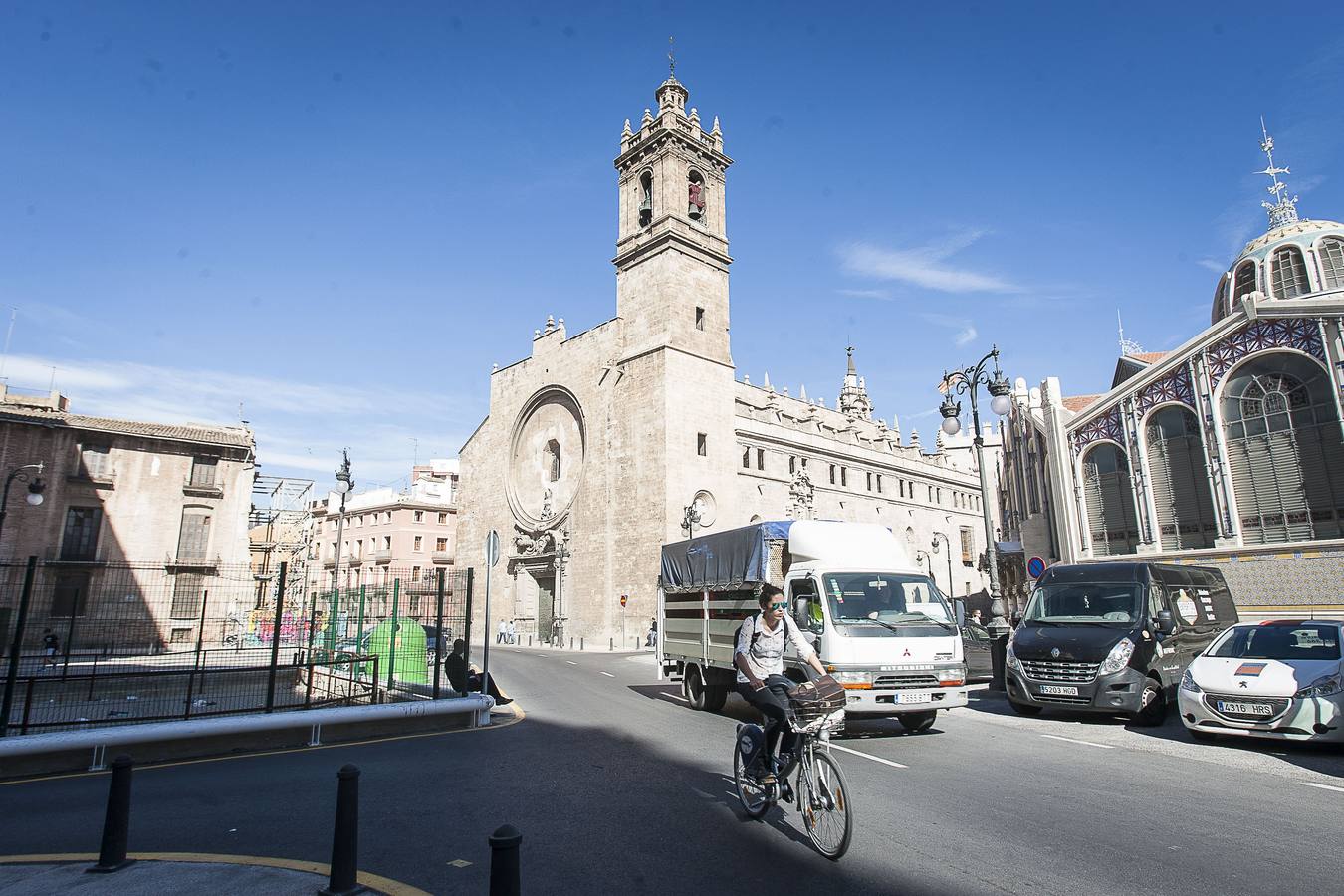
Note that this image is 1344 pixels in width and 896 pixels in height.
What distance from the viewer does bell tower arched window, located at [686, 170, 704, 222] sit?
37.6m

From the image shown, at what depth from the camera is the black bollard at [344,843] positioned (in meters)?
3.92

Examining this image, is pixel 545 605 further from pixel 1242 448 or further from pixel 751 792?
pixel 751 792

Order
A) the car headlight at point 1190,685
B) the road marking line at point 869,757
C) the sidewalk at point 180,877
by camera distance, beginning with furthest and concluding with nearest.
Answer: the car headlight at point 1190,685, the road marking line at point 869,757, the sidewalk at point 180,877

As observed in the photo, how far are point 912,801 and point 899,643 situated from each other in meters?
3.28

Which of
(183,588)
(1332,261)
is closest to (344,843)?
(1332,261)

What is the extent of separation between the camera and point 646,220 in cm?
3803

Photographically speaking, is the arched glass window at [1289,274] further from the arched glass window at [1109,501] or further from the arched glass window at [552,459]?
the arched glass window at [552,459]

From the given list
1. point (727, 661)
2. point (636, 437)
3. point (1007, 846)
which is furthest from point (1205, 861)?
point (636, 437)

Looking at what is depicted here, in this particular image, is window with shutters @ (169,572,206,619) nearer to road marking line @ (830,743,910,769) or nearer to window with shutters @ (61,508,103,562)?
window with shutters @ (61,508,103,562)

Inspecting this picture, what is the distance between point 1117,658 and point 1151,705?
0.83 m

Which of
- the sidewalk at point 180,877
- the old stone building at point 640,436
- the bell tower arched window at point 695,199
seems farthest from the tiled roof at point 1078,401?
the sidewalk at point 180,877

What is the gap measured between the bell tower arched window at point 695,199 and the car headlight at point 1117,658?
104 ft

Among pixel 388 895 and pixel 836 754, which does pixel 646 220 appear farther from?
pixel 388 895

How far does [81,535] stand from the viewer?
2867cm
